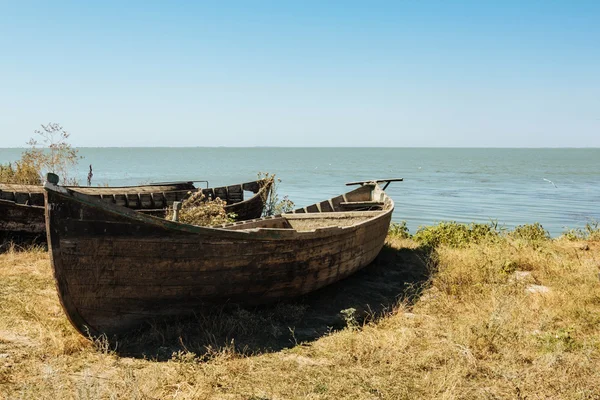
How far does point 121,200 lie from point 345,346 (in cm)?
824

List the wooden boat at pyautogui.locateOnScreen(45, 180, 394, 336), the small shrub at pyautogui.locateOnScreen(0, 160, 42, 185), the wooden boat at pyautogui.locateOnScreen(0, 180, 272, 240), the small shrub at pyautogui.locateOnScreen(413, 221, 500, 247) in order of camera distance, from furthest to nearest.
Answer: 1. the small shrub at pyautogui.locateOnScreen(0, 160, 42, 185)
2. the small shrub at pyautogui.locateOnScreen(413, 221, 500, 247)
3. the wooden boat at pyautogui.locateOnScreen(0, 180, 272, 240)
4. the wooden boat at pyautogui.locateOnScreen(45, 180, 394, 336)

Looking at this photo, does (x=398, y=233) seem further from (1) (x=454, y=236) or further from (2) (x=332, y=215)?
(2) (x=332, y=215)

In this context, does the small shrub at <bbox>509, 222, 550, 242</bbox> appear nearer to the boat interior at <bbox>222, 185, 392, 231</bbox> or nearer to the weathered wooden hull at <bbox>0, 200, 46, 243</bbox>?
the boat interior at <bbox>222, 185, 392, 231</bbox>

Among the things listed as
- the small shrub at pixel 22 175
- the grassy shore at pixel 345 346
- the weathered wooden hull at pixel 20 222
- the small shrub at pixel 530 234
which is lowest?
the grassy shore at pixel 345 346

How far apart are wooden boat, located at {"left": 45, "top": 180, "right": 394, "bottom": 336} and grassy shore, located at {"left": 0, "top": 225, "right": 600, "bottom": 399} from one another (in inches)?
11.9

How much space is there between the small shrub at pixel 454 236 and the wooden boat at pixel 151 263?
5.90 meters

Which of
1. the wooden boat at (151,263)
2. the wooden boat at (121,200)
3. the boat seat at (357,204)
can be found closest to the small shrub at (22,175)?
the wooden boat at (121,200)

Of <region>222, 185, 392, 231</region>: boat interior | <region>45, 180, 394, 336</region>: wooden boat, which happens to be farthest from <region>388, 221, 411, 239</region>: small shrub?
<region>45, 180, 394, 336</region>: wooden boat

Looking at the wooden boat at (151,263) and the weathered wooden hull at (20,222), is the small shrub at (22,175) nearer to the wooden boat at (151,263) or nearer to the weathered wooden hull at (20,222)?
the weathered wooden hull at (20,222)

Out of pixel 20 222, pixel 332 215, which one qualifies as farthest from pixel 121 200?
pixel 332 215

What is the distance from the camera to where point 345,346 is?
6.55 meters

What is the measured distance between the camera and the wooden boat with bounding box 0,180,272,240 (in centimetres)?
1162

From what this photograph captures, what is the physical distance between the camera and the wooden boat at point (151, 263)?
6102 mm

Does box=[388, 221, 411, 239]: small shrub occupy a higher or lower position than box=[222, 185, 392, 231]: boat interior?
lower
